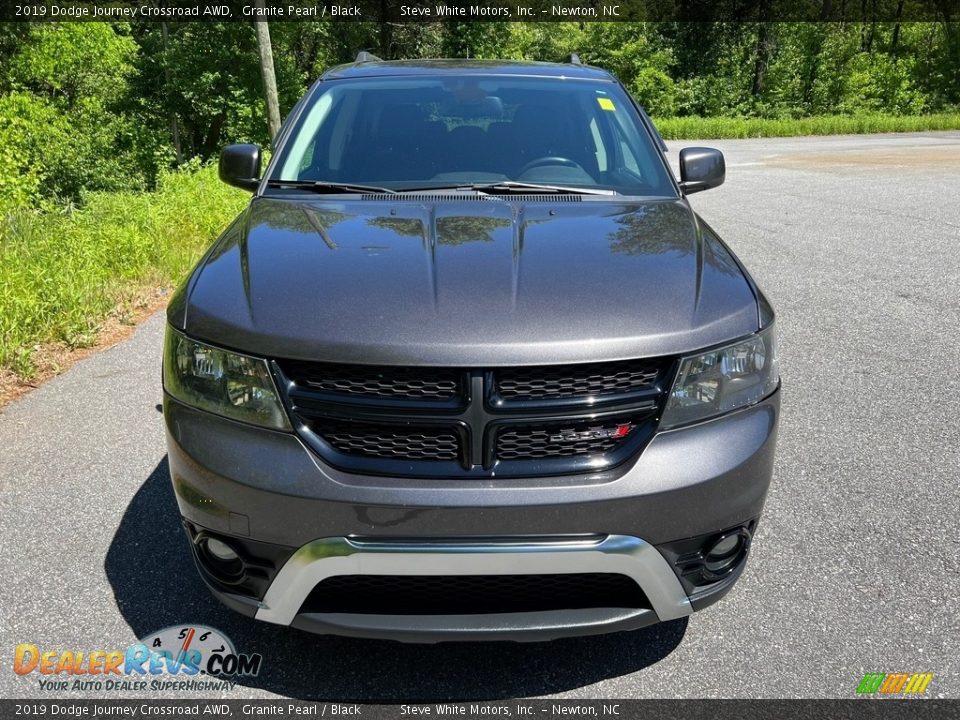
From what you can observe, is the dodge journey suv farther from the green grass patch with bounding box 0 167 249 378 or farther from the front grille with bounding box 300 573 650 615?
the green grass patch with bounding box 0 167 249 378

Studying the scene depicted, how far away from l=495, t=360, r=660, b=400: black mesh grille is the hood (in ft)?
0.12

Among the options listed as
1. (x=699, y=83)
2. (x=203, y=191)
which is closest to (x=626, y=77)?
(x=699, y=83)

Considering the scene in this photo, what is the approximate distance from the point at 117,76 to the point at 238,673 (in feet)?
114

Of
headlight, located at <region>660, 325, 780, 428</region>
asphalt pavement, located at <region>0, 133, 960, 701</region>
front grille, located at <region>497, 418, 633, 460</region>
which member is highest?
headlight, located at <region>660, 325, 780, 428</region>

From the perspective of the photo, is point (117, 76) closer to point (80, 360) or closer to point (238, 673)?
point (80, 360)

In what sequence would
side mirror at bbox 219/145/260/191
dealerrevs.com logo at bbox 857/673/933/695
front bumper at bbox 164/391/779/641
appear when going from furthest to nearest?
side mirror at bbox 219/145/260/191 → dealerrevs.com logo at bbox 857/673/933/695 → front bumper at bbox 164/391/779/641

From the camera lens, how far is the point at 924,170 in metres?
17.1

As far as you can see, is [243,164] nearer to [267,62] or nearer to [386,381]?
[386,381]

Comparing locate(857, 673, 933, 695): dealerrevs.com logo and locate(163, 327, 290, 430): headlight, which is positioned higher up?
locate(163, 327, 290, 430): headlight

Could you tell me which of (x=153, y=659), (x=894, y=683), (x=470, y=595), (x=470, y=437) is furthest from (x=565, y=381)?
(x=153, y=659)

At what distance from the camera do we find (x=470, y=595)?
212cm

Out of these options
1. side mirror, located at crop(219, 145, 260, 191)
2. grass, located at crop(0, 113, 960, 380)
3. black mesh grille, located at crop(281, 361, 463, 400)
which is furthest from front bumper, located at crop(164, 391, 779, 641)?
grass, located at crop(0, 113, 960, 380)

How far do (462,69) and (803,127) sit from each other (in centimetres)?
3468

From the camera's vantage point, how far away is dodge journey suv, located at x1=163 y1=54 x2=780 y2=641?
6.54ft
